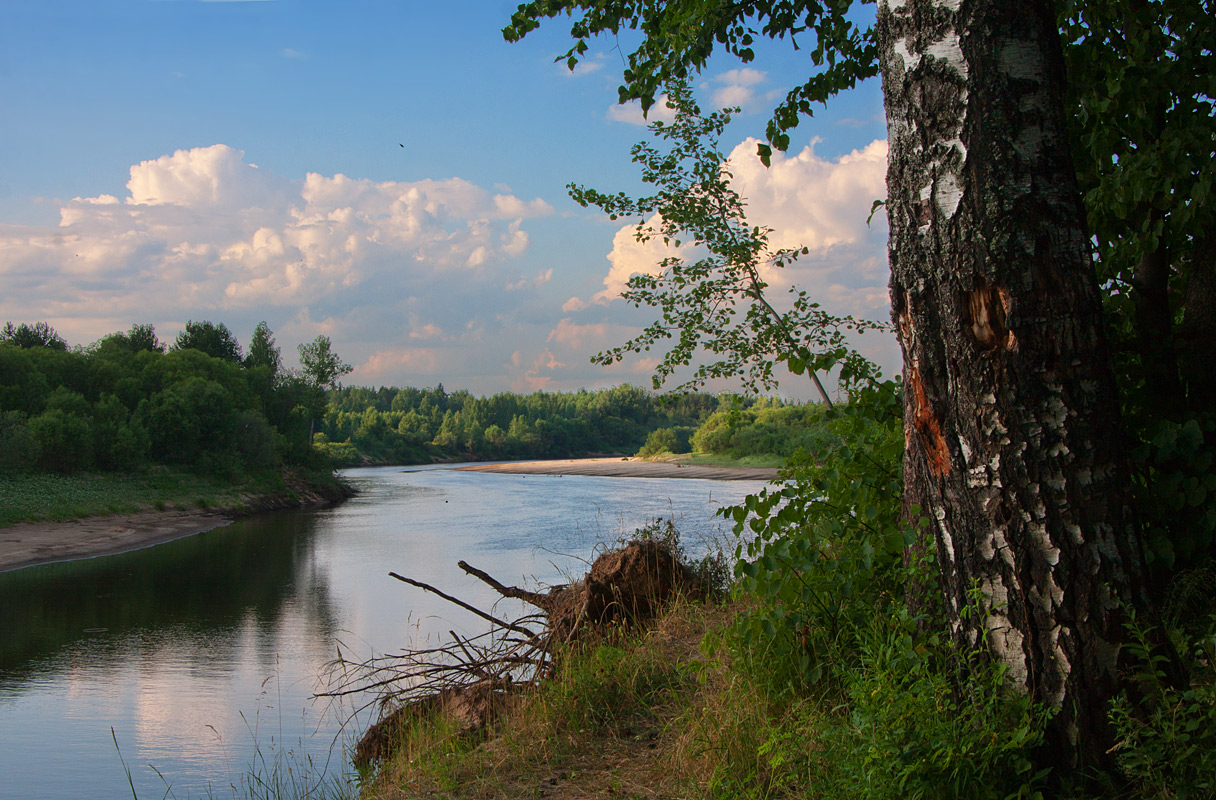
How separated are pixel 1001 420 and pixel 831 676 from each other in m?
1.51

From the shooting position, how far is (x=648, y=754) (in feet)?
12.8

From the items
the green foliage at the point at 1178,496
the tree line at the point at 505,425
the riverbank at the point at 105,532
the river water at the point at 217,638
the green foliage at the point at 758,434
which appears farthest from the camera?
the tree line at the point at 505,425

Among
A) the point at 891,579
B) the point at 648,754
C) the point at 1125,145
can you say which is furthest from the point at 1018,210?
the point at 648,754

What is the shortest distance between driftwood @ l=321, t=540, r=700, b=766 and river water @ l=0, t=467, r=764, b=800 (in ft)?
2.21

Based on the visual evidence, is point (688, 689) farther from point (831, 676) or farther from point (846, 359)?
point (846, 359)

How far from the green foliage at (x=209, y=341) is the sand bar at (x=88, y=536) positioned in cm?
3373

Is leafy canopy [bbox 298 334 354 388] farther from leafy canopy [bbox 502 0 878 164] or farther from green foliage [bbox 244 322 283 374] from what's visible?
leafy canopy [bbox 502 0 878 164]

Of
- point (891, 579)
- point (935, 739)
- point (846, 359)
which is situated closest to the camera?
point (935, 739)

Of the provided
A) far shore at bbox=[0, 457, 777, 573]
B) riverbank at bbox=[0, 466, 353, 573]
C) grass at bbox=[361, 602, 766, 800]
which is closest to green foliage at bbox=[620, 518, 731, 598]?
grass at bbox=[361, 602, 766, 800]

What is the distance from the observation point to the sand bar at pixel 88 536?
22703mm

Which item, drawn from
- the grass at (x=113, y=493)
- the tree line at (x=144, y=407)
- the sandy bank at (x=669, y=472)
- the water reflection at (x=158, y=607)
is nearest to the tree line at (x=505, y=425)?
the sandy bank at (x=669, y=472)

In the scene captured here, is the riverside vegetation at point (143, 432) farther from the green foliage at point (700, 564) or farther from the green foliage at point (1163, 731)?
the green foliage at point (1163, 731)

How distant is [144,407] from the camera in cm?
4394

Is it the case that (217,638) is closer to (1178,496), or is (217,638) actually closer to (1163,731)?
(1178,496)
